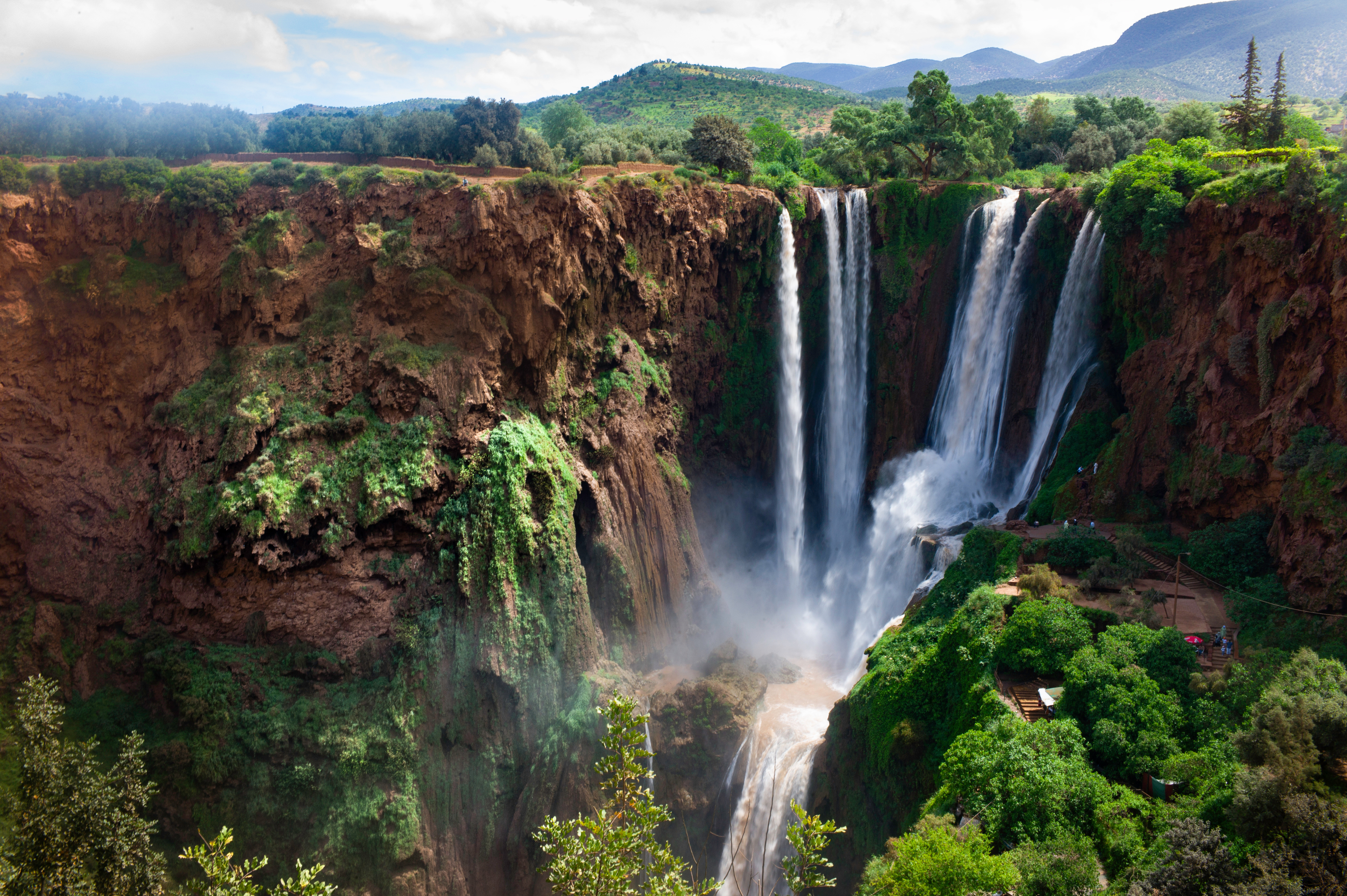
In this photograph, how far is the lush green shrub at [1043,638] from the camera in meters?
18.9

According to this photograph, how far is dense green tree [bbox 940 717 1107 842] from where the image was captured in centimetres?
1484

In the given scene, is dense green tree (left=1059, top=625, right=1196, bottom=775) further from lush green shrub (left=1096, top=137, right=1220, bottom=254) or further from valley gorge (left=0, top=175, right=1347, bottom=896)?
lush green shrub (left=1096, top=137, right=1220, bottom=254)

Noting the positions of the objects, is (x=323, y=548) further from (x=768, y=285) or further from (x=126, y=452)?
(x=768, y=285)

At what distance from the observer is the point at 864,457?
1471 inches

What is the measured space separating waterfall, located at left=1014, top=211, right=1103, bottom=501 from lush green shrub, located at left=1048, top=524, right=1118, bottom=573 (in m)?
5.55

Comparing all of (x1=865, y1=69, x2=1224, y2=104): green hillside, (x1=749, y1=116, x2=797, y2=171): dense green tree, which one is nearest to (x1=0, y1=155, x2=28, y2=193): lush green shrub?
(x1=749, y1=116, x2=797, y2=171): dense green tree

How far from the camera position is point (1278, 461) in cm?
2009

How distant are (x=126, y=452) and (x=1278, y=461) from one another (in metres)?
32.7

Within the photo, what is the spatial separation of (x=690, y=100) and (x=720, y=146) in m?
59.4

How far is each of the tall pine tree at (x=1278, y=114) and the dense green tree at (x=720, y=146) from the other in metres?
21.0

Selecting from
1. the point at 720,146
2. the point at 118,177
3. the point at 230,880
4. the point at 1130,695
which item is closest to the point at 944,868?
the point at 1130,695

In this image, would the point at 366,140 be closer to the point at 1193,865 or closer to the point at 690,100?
the point at 1193,865

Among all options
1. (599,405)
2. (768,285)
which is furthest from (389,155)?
(768,285)

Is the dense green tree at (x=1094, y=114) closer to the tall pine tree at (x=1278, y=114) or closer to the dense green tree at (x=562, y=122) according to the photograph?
the tall pine tree at (x=1278, y=114)
